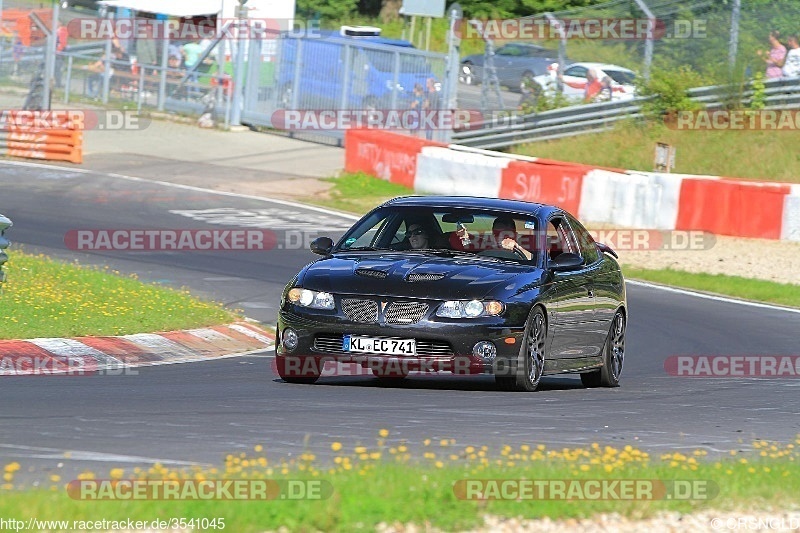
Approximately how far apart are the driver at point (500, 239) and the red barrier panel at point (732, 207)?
40.3 ft

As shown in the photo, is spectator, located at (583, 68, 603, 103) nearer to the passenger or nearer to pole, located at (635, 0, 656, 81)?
pole, located at (635, 0, 656, 81)

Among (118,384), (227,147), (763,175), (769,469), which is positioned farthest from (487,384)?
(227,147)

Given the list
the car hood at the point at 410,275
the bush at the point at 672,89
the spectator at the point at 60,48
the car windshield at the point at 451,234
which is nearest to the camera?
the car hood at the point at 410,275

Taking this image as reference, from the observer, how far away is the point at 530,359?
10797mm

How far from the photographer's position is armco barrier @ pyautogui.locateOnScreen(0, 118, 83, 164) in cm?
3089

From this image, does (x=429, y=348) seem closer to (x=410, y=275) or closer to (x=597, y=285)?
(x=410, y=275)

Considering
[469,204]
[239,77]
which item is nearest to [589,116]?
[239,77]

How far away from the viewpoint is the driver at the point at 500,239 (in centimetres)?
1140

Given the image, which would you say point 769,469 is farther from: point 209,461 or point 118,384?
point 118,384

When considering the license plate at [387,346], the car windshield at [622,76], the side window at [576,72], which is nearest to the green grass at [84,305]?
the license plate at [387,346]

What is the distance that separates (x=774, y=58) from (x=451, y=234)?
65.2 ft

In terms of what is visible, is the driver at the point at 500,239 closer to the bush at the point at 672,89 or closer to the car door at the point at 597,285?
the car door at the point at 597,285

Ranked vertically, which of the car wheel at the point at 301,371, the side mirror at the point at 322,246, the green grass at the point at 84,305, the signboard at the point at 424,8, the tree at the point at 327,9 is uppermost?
the tree at the point at 327,9

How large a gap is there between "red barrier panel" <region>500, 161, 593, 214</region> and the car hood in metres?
14.6
